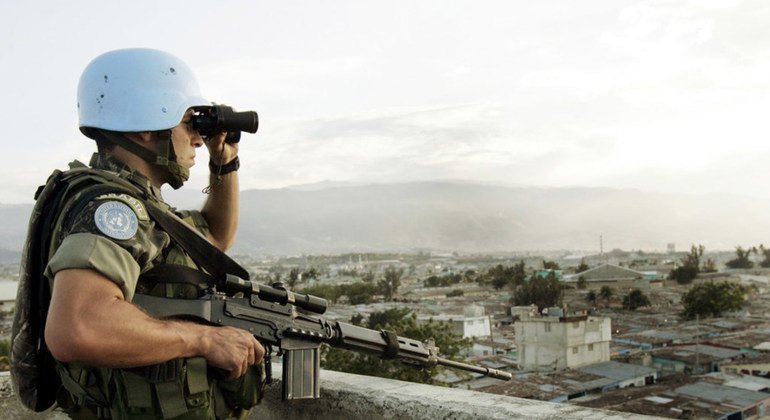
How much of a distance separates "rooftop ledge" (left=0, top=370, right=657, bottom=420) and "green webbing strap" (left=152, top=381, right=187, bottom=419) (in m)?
0.80

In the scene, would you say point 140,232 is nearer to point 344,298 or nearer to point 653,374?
point 653,374

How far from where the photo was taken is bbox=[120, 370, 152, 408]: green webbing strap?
1.68 m

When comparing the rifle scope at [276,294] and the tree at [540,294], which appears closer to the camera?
the rifle scope at [276,294]

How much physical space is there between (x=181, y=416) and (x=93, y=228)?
56 cm

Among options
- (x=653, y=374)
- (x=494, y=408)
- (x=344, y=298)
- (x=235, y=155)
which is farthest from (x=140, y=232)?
(x=344, y=298)

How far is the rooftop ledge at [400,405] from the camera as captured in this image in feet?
6.64

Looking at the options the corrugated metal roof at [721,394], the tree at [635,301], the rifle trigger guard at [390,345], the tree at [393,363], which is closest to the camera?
the rifle trigger guard at [390,345]

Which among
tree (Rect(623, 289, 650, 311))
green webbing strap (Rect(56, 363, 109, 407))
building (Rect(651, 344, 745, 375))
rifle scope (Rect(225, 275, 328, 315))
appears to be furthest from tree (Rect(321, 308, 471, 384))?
tree (Rect(623, 289, 650, 311))

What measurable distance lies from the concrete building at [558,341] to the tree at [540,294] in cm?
1994

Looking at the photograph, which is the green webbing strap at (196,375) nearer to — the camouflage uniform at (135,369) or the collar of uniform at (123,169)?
the camouflage uniform at (135,369)

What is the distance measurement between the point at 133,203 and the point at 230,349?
1.40ft

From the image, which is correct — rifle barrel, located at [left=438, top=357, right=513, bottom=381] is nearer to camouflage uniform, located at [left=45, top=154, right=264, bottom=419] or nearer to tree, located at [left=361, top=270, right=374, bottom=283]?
camouflage uniform, located at [left=45, top=154, right=264, bottom=419]

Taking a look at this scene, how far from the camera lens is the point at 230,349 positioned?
1.71m

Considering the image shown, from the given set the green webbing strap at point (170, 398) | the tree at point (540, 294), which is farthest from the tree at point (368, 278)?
the green webbing strap at point (170, 398)
